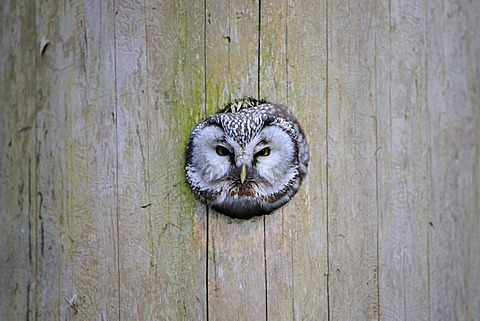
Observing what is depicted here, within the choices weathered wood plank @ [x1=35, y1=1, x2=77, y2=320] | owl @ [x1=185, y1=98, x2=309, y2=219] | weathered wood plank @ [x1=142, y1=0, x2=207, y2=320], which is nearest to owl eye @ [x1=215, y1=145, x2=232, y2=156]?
owl @ [x1=185, y1=98, x2=309, y2=219]

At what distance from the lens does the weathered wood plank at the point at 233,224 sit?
1884 millimetres

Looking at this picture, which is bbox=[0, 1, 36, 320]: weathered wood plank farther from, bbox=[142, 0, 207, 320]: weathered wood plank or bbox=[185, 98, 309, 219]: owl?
bbox=[185, 98, 309, 219]: owl

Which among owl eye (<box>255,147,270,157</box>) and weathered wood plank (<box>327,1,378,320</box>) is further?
weathered wood plank (<box>327,1,378,320</box>)

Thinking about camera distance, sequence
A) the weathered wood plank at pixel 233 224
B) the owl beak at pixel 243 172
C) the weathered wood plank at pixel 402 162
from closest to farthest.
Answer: the owl beak at pixel 243 172 → the weathered wood plank at pixel 233 224 → the weathered wood plank at pixel 402 162

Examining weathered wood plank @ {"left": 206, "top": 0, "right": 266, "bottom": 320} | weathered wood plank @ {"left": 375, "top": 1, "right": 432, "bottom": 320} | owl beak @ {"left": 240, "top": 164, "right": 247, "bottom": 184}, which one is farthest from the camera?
weathered wood plank @ {"left": 375, "top": 1, "right": 432, "bottom": 320}

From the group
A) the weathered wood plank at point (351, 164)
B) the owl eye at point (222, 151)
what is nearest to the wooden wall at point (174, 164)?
the weathered wood plank at point (351, 164)

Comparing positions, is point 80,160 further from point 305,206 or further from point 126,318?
point 305,206

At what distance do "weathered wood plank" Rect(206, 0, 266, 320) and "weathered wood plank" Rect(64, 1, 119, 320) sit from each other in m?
0.29

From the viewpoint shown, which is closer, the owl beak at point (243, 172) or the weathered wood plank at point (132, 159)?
the owl beak at point (243, 172)

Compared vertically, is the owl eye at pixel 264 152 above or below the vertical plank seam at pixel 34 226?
above

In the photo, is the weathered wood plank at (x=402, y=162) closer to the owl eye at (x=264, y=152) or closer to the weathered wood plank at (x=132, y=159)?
the owl eye at (x=264, y=152)

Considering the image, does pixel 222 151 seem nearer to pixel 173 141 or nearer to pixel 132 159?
pixel 173 141

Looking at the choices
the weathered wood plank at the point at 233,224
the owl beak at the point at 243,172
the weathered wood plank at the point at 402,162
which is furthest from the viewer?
the weathered wood plank at the point at 402,162

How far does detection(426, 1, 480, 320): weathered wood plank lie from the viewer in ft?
6.78
